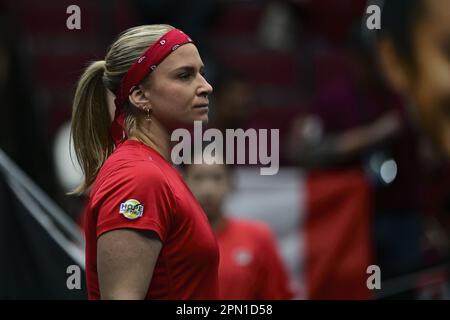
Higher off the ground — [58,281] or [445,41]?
[445,41]

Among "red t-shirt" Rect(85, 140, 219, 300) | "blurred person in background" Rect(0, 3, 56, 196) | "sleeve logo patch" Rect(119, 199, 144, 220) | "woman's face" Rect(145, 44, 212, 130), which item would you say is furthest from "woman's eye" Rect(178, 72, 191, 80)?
"blurred person in background" Rect(0, 3, 56, 196)

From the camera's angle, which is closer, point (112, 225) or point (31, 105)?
point (112, 225)

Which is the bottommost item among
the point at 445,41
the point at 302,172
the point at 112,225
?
the point at 112,225

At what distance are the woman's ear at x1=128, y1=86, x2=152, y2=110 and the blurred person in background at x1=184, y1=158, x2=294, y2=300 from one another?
1.92 meters

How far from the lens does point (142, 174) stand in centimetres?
341

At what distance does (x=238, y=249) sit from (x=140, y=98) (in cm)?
238

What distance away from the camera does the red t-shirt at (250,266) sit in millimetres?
5441

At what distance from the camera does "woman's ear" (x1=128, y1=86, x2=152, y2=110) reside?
3.62 metres

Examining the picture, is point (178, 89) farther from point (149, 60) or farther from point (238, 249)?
point (238, 249)

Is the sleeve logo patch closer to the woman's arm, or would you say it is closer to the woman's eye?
the woman's arm
